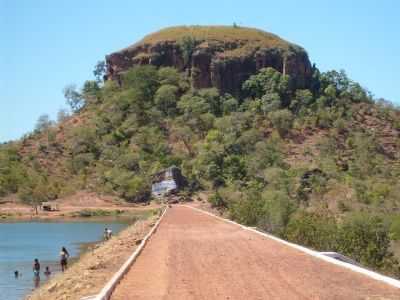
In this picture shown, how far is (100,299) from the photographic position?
14281 mm

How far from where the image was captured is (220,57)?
129375 millimetres

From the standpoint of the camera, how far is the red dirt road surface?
15.3 meters

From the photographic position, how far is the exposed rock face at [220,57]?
130 metres

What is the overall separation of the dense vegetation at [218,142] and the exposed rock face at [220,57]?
2627mm

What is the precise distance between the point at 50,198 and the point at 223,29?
189ft

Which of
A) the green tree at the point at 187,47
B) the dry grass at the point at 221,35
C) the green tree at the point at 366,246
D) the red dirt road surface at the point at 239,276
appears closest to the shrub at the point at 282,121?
the dry grass at the point at 221,35

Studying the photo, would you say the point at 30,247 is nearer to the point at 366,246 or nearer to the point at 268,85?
the point at 366,246

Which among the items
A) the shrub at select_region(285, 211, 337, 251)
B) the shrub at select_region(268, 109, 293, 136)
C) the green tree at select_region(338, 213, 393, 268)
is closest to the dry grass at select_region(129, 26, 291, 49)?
the shrub at select_region(268, 109, 293, 136)

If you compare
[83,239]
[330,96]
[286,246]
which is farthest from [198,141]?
[286,246]

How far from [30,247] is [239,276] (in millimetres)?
37676

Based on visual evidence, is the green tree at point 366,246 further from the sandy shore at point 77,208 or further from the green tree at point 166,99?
the green tree at point 166,99

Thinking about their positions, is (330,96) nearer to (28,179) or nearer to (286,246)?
(28,179)

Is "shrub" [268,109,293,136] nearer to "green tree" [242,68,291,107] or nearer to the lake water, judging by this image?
"green tree" [242,68,291,107]

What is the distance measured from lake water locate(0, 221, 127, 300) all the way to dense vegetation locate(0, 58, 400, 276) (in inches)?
646
